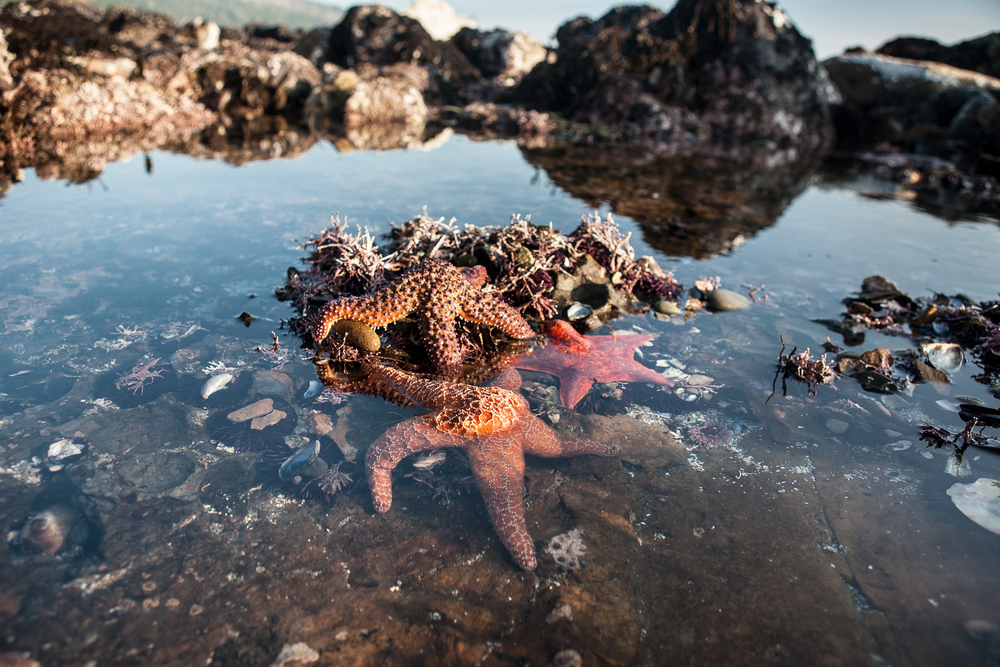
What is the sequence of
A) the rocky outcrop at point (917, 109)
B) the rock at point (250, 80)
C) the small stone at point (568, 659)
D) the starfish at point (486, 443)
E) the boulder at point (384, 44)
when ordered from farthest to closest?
the boulder at point (384, 44)
the rocky outcrop at point (917, 109)
the rock at point (250, 80)
the starfish at point (486, 443)
the small stone at point (568, 659)

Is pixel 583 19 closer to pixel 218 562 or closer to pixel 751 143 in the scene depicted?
pixel 751 143

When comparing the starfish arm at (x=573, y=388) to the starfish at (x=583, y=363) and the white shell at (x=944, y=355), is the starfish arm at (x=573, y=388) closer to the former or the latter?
the starfish at (x=583, y=363)

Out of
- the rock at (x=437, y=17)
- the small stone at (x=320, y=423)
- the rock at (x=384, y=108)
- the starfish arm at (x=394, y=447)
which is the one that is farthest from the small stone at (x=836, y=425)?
the rock at (x=437, y=17)

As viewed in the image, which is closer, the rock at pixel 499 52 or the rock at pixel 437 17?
the rock at pixel 499 52

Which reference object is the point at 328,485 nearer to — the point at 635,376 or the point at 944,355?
the point at 635,376

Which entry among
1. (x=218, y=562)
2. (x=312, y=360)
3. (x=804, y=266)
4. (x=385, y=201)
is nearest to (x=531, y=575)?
(x=218, y=562)

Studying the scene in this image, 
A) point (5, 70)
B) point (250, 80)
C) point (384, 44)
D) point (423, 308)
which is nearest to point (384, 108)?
point (250, 80)

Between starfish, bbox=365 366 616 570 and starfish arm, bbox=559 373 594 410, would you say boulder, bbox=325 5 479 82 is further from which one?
starfish, bbox=365 366 616 570
